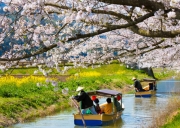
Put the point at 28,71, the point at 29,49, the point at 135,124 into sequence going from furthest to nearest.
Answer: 1. the point at 28,71
2. the point at 135,124
3. the point at 29,49

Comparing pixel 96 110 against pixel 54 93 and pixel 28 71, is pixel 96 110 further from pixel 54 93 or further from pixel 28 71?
pixel 28 71

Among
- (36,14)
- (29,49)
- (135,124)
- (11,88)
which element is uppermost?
(36,14)

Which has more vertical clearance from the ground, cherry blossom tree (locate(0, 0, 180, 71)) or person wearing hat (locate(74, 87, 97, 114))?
cherry blossom tree (locate(0, 0, 180, 71))

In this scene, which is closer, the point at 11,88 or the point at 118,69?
the point at 11,88

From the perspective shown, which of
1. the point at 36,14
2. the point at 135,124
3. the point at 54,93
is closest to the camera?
the point at 36,14

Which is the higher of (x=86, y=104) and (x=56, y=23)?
(x=56, y=23)

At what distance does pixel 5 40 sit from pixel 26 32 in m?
0.87

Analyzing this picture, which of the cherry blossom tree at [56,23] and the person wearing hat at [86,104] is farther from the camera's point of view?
the person wearing hat at [86,104]

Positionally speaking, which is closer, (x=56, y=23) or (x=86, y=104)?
(x=56, y=23)

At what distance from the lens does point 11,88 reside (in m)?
18.9

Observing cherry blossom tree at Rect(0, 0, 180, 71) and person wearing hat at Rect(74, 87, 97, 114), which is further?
person wearing hat at Rect(74, 87, 97, 114)

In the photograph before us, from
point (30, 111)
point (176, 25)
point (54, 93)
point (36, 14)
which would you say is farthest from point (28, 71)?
point (36, 14)

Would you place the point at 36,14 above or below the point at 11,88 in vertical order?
above

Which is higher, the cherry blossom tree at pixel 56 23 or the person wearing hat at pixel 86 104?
the cherry blossom tree at pixel 56 23
